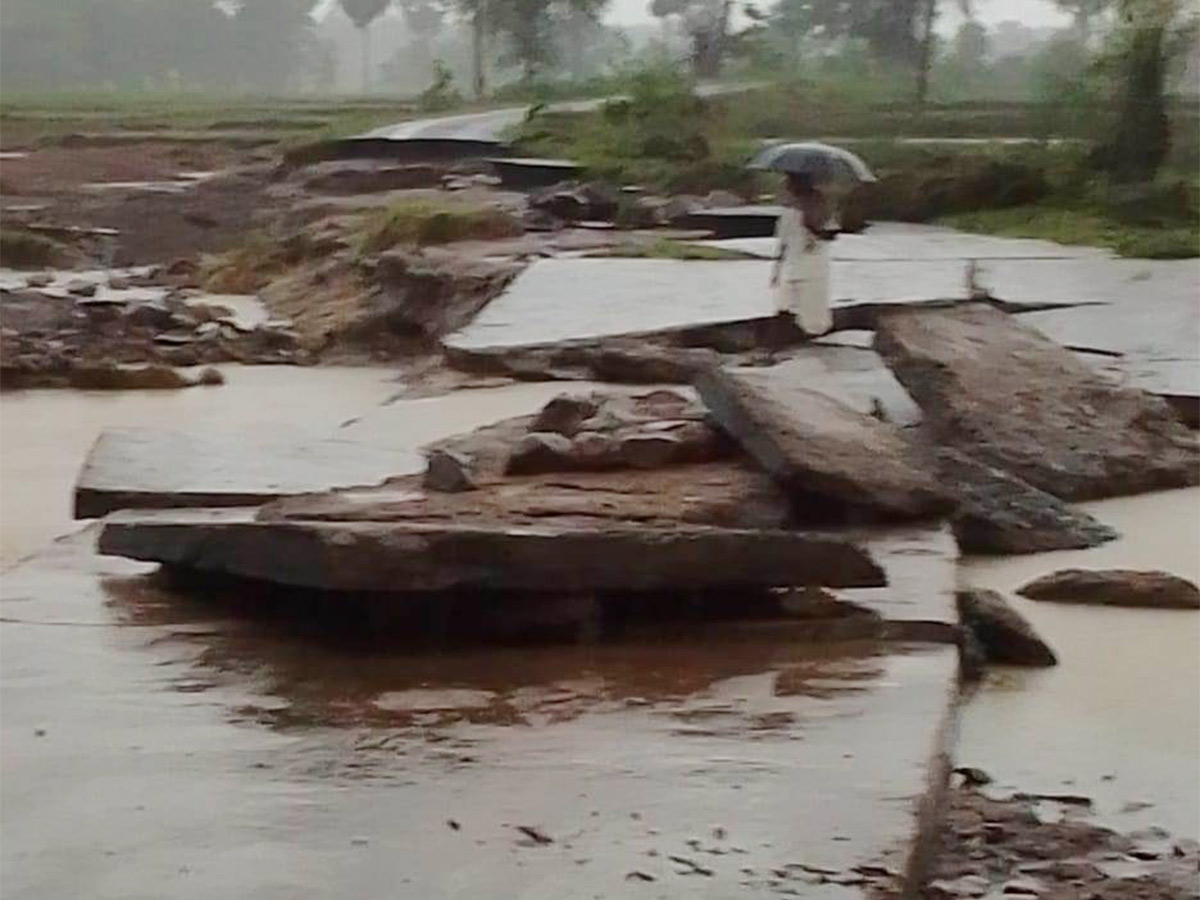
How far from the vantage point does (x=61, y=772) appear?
5.15 ft

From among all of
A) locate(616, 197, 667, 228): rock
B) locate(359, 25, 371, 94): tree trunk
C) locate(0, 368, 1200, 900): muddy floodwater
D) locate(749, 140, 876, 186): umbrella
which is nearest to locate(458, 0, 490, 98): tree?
locate(359, 25, 371, 94): tree trunk

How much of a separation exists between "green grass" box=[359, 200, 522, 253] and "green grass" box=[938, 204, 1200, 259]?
4.46ft

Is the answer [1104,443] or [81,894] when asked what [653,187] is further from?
[81,894]

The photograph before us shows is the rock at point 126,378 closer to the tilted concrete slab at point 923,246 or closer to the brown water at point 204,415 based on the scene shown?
the brown water at point 204,415

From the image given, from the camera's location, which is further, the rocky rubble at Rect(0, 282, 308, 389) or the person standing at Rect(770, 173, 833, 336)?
the rocky rubble at Rect(0, 282, 308, 389)

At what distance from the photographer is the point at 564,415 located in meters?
2.76

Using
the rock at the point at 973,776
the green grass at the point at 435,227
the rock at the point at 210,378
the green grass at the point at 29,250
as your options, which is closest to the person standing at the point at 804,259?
the rock at the point at 210,378

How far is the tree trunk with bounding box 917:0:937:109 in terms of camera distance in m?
4.32

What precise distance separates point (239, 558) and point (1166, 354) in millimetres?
2463

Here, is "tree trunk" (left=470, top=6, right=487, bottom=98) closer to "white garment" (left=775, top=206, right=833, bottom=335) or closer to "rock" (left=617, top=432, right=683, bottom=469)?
"white garment" (left=775, top=206, right=833, bottom=335)

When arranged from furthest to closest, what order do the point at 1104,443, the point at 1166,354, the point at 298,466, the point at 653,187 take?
the point at 653,187 < the point at 1166,354 < the point at 1104,443 < the point at 298,466

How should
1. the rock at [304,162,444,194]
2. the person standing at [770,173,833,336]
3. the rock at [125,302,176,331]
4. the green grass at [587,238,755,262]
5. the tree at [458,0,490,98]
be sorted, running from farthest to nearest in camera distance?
the rock at [304,162,444,194] < the rock at [125,302,176,331] < the green grass at [587,238,755,262] < the tree at [458,0,490,98] < the person standing at [770,173,833,336]

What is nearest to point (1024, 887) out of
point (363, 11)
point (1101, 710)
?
point (1101, 710)

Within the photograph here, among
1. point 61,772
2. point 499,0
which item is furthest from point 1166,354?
point 61,772
